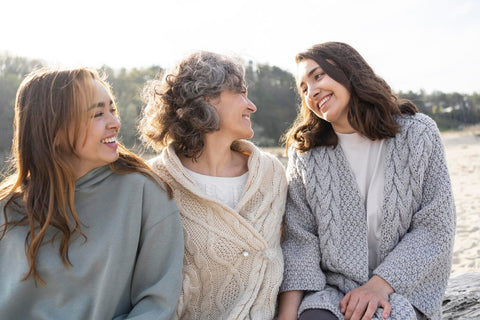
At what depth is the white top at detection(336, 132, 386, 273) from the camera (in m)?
2.28

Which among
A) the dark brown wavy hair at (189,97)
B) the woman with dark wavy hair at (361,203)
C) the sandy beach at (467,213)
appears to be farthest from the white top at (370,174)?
the sandy beach at (467,213)

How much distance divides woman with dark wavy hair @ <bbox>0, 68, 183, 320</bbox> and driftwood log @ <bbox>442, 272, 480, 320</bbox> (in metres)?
1.72

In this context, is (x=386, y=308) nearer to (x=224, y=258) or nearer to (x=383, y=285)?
(x=383, y=285)

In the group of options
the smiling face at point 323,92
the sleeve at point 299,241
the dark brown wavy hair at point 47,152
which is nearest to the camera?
the dark brown wavy hair at point 47,152

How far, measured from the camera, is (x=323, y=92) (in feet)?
7.57

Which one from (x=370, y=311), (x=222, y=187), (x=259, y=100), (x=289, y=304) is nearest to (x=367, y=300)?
(x=370, y=311)

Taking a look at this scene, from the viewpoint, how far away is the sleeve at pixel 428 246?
82.0 inches

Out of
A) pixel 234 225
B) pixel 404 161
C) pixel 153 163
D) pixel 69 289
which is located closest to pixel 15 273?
pixel 69 289

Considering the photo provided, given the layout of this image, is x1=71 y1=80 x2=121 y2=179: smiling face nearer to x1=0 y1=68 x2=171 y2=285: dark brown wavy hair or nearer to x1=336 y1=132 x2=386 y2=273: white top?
x1=0 y1=68 x2=171 y2=285: dark brown wavy hair

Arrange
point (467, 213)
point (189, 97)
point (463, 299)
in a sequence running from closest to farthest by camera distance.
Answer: point (189, 97), point (463, 299), point (467, 213)

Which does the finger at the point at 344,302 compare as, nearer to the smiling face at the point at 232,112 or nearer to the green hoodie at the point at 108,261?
the green hoodie at the point at 108,261

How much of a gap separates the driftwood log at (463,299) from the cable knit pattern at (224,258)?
1.20 meters

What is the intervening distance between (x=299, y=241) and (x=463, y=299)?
47.7 inches

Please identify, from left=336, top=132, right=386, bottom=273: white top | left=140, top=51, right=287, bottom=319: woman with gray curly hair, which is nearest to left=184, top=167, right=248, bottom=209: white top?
left=140, top=51, right=287, bottom=319: woman with gray curly hair
